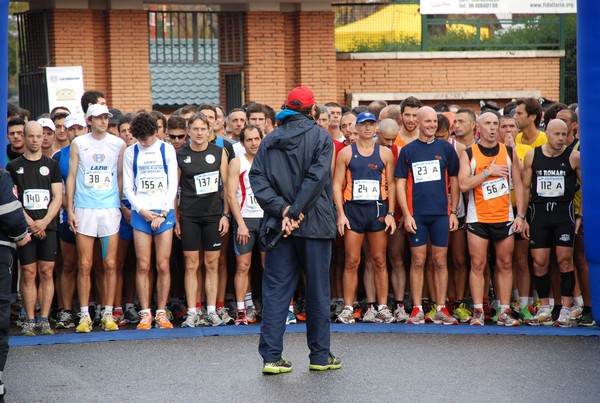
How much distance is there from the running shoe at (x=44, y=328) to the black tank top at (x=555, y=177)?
16.3ft

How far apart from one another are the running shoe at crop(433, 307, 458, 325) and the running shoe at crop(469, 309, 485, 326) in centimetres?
18

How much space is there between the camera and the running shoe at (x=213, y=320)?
32.6 feet

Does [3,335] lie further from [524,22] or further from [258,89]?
[524,22]

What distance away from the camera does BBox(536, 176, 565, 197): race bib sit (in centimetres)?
977

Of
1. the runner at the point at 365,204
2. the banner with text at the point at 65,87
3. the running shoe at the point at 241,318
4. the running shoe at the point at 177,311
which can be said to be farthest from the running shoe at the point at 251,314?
the banner with text at the point at 65,87

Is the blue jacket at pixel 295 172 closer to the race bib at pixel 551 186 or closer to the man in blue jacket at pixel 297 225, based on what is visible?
the man in blue jacket at pixel 297 225

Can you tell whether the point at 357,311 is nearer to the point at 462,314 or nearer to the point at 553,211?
the point at 462,314

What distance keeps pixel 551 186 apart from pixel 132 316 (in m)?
4.42

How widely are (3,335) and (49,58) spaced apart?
1736cm

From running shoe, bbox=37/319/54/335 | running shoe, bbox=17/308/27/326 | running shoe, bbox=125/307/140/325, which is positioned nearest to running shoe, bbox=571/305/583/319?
running shoe, bbox=125/307/140/325

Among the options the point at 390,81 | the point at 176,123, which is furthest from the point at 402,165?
the point at 390,81

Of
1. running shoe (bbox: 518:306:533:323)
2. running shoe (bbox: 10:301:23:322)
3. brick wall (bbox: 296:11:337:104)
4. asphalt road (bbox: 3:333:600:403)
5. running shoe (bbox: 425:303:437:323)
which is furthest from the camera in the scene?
brick wall (bbox: 296:11:337:104)

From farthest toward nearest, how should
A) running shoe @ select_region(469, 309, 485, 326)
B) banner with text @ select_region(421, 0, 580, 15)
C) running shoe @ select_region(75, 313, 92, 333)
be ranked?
1. banner with text @ select_region(421, 0, 580, 15)
2. running shoe @ select_region(469, 309, 485, 326)
3. running shoe @ select_region(75, 313, 92, 333)

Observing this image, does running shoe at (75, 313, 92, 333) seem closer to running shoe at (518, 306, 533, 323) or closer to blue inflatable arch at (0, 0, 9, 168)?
blue inflatable arch at (0, 0, 9, 168)
